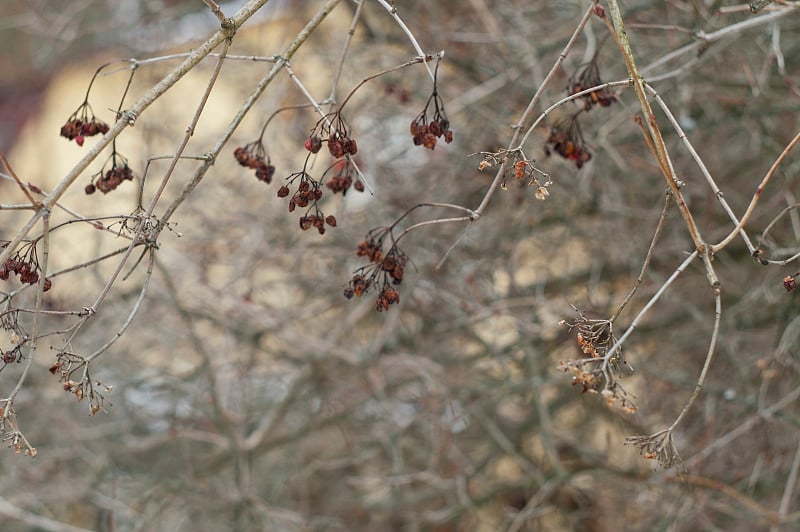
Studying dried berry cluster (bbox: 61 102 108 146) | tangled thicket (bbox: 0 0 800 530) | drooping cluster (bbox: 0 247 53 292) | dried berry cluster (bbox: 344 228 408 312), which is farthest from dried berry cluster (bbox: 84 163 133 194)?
tangled thicket (bbox: 0 0 800 530)

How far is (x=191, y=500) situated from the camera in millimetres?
4109

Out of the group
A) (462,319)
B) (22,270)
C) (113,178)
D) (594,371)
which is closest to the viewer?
(594,371)

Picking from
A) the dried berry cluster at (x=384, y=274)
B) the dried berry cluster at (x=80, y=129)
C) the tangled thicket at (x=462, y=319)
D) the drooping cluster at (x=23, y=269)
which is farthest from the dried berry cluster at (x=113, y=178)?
the tangled thicket at (x=462, y=319)

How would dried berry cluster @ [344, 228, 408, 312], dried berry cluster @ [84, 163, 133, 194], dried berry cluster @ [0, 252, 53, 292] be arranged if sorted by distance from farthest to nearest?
dried berry cluster @ [84, 163, 133, 194] → dried berry cluster @ [344, 228, 408, 312] → dried berry cluster @ [0, 252, 53, 292]

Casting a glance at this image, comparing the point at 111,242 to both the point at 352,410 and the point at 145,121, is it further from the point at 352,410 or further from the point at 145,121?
the point at 352,410

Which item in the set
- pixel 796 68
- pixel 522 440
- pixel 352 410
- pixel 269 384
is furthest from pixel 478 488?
pixel 796 68

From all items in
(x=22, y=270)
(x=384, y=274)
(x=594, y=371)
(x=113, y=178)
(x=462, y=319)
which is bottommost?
(x=594, y=371)

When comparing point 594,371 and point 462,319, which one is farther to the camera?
point 462,319

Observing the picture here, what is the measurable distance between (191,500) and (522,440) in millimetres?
1618

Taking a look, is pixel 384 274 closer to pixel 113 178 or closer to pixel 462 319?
pixel 113 178

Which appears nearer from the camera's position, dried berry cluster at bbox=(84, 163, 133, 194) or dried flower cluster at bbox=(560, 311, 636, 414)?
dried flower cluster at bbox=(560, 311, 636, 414)

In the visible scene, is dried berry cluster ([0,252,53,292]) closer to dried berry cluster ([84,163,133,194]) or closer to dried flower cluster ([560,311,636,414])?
dried berry cluster ([84,163,133,194])

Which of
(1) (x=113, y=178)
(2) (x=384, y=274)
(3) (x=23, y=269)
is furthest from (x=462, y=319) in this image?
(3) (x=23, y=269)

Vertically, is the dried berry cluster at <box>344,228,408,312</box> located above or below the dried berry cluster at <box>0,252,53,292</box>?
below
